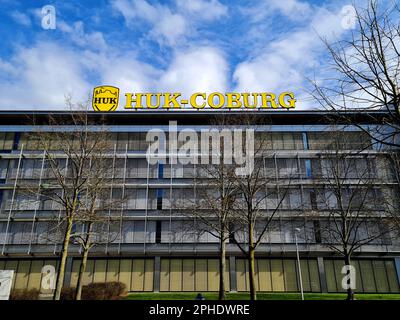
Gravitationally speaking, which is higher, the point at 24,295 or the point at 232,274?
the point at 232,274

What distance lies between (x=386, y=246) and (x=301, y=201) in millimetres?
10176

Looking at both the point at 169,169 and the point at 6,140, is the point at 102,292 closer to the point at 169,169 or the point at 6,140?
the point at 169,169

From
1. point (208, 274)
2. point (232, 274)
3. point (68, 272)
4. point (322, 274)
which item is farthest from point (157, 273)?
point (322, 274)

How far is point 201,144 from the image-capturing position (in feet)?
138

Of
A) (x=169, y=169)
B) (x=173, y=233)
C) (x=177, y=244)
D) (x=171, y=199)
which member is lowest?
(x=177, y=244)

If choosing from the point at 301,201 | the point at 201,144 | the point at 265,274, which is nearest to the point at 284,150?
the point at 301,201

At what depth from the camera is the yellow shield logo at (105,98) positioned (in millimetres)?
43000

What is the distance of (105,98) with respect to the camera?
43344 mm

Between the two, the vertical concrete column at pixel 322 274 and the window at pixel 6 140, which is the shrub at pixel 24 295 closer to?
the window at pixel 6 140

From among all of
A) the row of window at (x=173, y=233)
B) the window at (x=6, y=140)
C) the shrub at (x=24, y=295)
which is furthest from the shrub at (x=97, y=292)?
the window at (x=6, y=140)

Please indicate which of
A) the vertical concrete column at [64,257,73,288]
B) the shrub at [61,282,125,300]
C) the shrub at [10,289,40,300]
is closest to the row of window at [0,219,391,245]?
the vertical concrete column at [64,257,73,288]

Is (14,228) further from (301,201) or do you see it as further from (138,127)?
(301,201)

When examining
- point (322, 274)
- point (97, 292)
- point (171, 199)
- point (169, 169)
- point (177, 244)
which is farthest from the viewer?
point (169, 169)
